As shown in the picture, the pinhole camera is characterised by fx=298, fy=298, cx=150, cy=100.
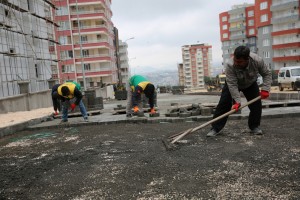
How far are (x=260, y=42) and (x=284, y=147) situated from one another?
53.6 metres

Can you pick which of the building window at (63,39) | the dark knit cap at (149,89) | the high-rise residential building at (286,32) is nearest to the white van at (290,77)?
the dark knit cap at (149,89)

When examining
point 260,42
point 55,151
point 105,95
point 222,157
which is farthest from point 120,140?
point 260,42

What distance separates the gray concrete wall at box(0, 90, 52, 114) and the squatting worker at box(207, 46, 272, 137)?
1065cm

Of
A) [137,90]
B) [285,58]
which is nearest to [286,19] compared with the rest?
[285,58]

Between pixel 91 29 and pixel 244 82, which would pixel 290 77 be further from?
pixel 91 29

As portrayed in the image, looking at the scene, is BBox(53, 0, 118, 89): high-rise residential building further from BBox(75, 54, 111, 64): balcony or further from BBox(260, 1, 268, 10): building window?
BBox(260, 1, 268, 10): building window

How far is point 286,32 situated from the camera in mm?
45656

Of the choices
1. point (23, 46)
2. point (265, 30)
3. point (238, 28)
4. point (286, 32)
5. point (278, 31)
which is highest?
point (238, 28)

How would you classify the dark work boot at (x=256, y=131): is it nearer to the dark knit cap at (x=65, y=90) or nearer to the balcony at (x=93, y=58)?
the dark knit cap at (x=65, y=90)

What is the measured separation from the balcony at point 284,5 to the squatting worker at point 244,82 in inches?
1771

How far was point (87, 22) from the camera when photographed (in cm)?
4822

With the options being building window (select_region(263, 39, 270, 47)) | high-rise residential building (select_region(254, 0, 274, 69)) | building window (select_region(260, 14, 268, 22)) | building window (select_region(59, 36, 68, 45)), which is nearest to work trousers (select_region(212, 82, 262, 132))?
building window (select_region(59, 36, 68, 45))

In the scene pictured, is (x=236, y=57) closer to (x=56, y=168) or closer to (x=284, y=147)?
(x=284, y=147)

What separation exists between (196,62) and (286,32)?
248 feet
